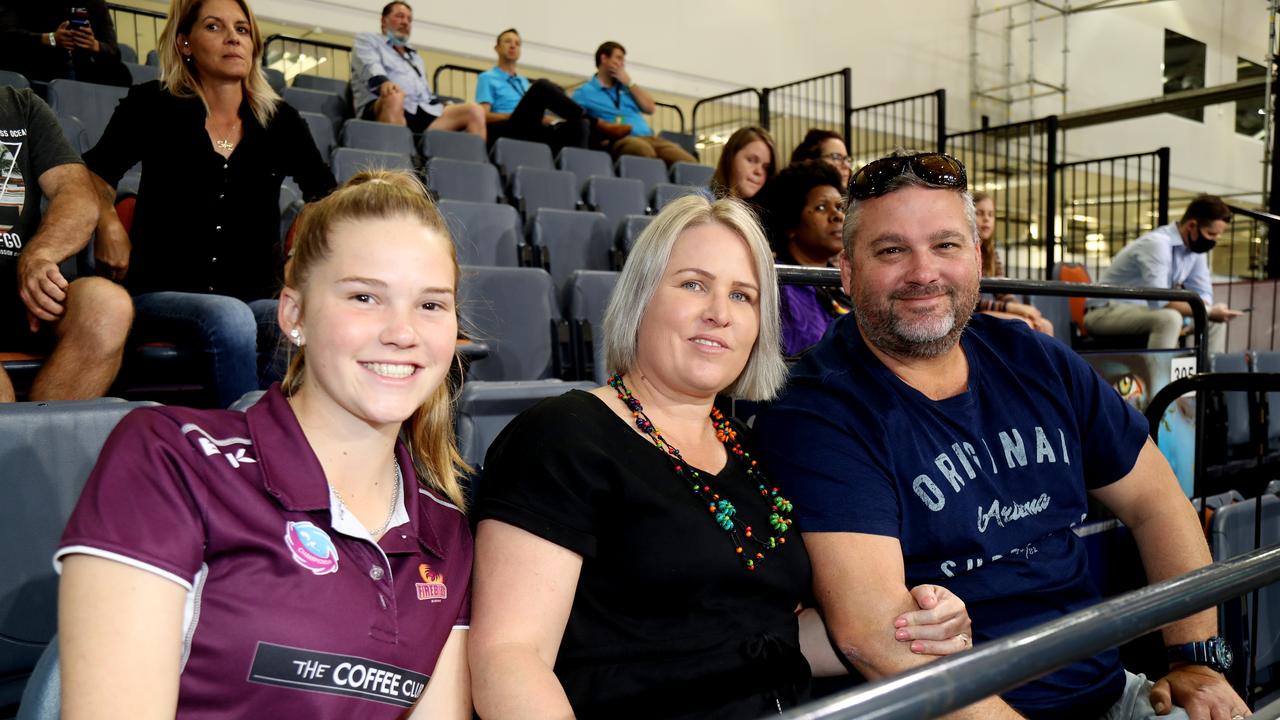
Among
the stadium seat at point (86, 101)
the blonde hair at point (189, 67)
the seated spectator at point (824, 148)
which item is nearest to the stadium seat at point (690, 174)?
the seated spectator at point (824, 148)

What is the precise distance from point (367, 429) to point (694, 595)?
1.56 feet

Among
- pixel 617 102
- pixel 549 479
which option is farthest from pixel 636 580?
pixel 617 102

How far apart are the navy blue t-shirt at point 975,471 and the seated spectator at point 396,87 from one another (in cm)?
435

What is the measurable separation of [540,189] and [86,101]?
2089mm

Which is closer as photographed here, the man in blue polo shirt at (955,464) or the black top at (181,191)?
the man in blue polo shirt at (955,464)

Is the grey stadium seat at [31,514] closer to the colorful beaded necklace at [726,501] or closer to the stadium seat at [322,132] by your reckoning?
the colorful beaded necklace at [726,501]

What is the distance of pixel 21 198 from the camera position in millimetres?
1971

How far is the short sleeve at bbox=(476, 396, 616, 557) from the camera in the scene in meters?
1.11

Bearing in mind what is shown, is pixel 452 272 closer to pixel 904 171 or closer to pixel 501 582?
pixel 501 582

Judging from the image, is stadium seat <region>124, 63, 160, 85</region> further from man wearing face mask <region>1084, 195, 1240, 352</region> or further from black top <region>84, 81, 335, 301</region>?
man wearing face mask <region>1084, 195, 1240, 352</region>

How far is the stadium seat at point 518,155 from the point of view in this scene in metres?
5.34

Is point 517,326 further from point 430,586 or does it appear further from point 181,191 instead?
point 430,586

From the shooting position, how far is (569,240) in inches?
165

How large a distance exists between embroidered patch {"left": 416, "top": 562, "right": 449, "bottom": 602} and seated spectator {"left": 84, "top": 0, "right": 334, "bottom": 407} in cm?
124
